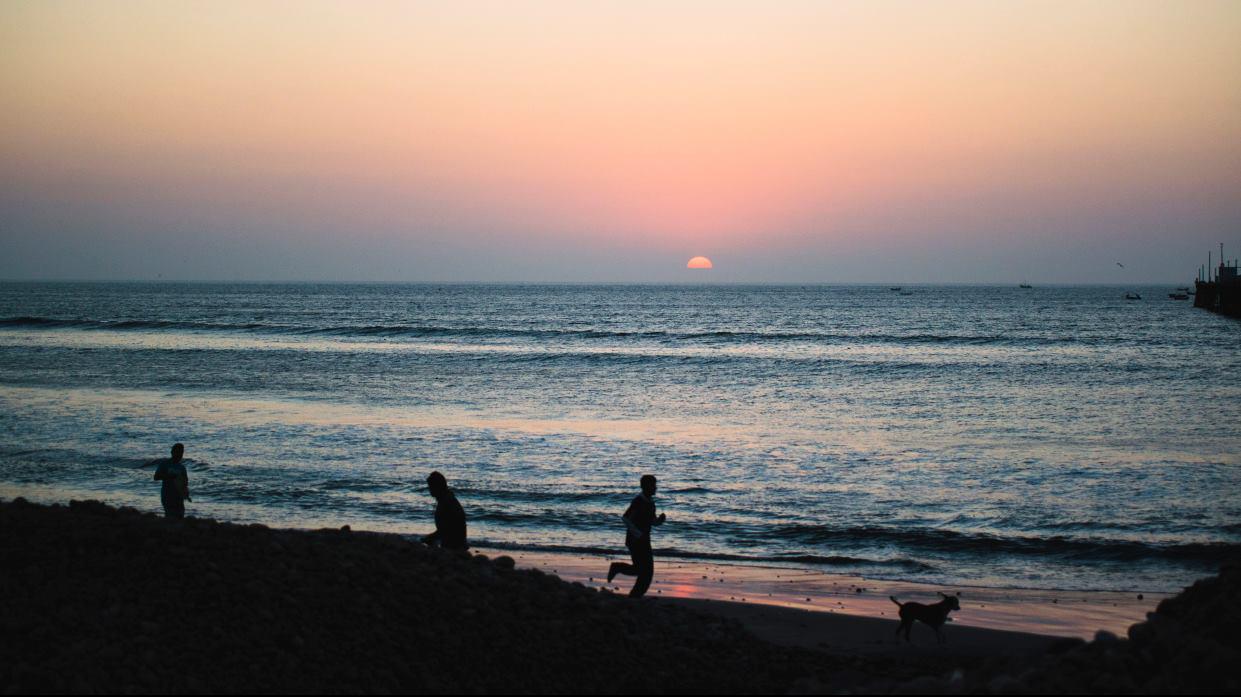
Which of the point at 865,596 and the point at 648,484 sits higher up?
the point at 648,484

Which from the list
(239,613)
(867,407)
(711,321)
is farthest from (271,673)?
(711,321)

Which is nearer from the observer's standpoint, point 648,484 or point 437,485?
point 648,484

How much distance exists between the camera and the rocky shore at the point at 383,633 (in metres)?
6.55

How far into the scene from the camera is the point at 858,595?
490 inches

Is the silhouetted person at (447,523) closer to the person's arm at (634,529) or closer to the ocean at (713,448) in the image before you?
the person's arm at (634,529)

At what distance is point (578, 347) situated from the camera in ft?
198

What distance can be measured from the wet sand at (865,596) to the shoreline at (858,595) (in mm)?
12

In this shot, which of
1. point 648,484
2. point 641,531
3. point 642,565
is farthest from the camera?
point 642,565

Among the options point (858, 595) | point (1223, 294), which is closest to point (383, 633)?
point (858, 595)

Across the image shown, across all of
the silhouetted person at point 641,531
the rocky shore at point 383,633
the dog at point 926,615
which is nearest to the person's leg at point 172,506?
the rocky shore at point 383,633

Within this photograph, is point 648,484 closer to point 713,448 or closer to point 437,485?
point 437,485

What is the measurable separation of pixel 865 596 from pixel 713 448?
11.3 metres

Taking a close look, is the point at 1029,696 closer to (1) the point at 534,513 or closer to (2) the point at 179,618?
(2) the point at 179,618

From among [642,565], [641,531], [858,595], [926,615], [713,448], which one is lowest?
[858,595]
